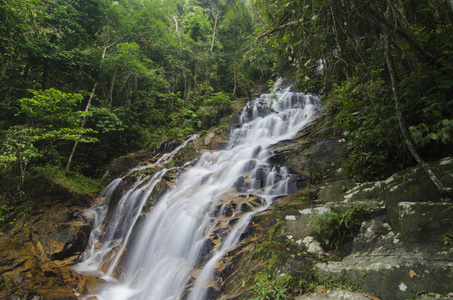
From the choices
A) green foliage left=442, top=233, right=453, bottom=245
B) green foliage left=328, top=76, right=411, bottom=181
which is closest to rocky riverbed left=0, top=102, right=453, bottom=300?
green foliage left=442, top=233, right=453, bottom=245

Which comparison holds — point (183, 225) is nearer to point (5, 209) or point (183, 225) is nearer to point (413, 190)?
point (413, 190)

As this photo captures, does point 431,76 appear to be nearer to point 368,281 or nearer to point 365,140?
point 365,140

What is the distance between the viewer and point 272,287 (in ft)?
8.98

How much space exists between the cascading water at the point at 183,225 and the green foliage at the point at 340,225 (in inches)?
81.3

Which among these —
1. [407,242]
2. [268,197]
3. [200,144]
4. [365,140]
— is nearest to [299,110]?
[200,144]

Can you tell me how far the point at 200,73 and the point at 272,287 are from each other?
19.9m

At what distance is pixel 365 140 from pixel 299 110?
31.2 feet

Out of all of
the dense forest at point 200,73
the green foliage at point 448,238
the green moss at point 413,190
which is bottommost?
the green foliage at point 448,238

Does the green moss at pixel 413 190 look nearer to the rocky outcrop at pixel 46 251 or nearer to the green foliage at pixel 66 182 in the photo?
the rocky outcrop at pixel 46 251

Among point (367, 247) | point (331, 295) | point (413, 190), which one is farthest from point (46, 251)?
point (413, 190)

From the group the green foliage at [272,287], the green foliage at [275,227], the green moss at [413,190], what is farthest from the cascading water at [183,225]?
the green moss at [413,190]

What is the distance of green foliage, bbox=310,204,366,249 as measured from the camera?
3.08 m

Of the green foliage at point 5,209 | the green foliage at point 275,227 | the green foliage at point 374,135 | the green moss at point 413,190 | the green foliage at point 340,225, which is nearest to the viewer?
the green moss at point 413,190

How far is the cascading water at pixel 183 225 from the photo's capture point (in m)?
5.00
